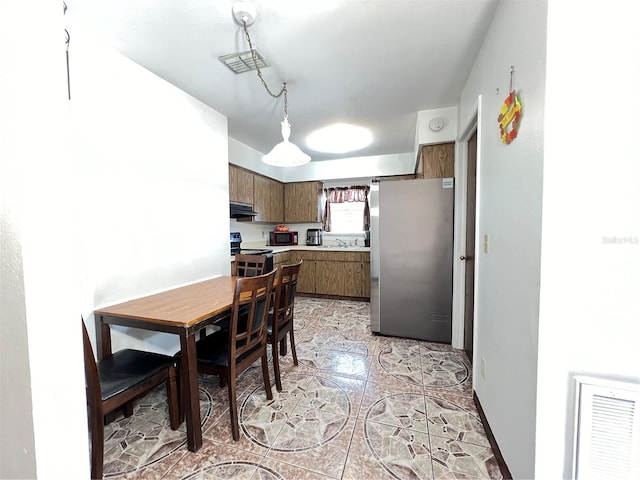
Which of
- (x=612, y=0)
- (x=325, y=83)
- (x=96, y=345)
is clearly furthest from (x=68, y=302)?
(x=325, y=83)

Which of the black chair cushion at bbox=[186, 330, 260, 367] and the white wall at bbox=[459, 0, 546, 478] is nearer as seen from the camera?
the white wall at bbox=[459, 0, 546, 478]

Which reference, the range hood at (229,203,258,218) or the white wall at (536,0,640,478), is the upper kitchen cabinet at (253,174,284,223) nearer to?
the range hood at (229,203,258,218)

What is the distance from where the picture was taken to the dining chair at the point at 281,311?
6.35 feet

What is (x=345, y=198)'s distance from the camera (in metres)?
4.94

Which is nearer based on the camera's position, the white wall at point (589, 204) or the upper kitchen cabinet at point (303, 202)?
the white wall at point (589, 204)

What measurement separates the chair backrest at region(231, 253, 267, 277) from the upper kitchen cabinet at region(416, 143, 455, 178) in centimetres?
200

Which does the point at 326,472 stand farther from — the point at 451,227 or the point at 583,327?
the point at 451,227

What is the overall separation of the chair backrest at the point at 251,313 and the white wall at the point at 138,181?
3.24 feet

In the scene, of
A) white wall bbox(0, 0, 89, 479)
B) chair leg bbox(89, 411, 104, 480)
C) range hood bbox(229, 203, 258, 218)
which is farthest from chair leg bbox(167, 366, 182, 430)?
range hood bbox(229, 203, 258, 218)

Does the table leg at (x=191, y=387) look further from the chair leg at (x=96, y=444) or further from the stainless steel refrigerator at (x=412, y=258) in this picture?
the stainless steel refrigerator at (x=412, y=258)

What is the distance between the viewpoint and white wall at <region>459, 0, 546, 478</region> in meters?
1.04

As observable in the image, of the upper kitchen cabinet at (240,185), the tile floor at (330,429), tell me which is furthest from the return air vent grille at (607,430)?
the upper kitchen cabinet at (240,185)

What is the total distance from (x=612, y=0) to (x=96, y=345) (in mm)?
2993

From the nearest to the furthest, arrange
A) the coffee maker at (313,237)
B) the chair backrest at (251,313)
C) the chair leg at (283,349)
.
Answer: the chair backrest at (251,313)
the chair leg at (283,349)
the coffee maker at (313,237)
